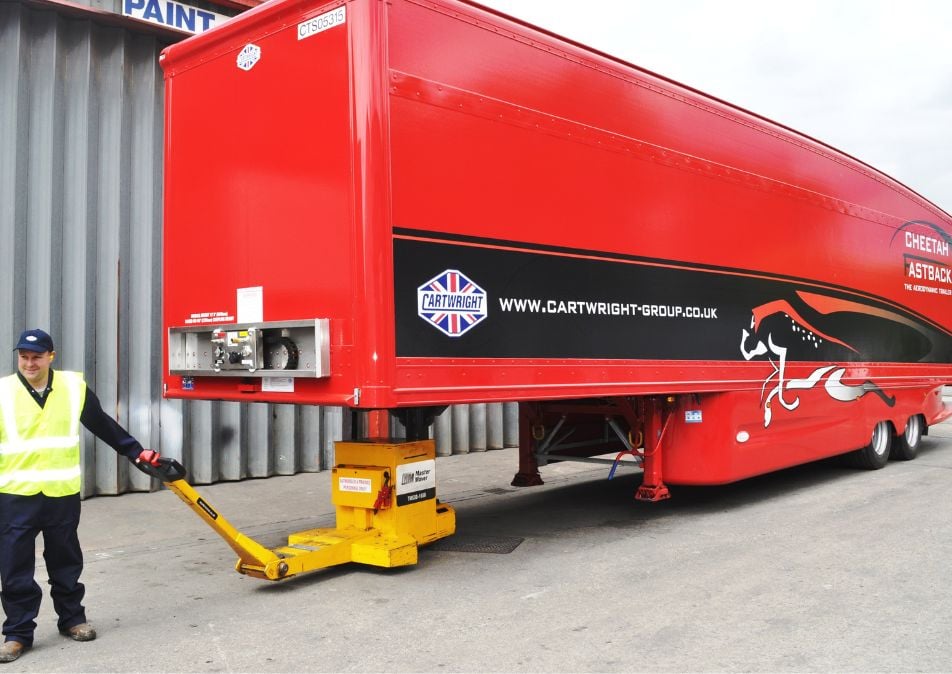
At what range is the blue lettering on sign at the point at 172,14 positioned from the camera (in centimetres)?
894

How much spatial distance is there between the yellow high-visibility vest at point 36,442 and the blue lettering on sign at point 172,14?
5622 mm

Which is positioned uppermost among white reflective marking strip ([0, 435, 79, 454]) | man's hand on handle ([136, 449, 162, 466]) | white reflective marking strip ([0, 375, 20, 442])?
white reflective marking strip ([0, 375, 20, 442])

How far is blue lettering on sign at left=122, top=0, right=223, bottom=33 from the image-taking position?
29.3 ft

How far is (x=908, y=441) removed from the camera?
11.5 metres

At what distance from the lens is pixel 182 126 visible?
256 inches

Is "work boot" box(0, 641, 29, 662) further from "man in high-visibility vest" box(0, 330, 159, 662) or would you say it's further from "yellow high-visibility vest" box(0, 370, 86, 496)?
"yellow high-visibility vest" box(0, 370, 86, 496)

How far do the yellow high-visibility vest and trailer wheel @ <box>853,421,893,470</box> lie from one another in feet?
29.4

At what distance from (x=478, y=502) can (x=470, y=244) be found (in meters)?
4.00

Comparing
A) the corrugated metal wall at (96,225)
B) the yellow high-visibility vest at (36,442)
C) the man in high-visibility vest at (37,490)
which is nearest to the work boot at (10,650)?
the man in high-visibility vest at (37,490)

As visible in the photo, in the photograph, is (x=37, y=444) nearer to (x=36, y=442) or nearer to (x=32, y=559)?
(x=36, y=442)

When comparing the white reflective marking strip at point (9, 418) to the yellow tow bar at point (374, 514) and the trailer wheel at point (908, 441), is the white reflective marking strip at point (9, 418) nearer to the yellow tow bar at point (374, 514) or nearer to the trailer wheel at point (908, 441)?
the yellow tow bar at point (374, 514)

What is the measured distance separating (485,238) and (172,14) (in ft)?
18.2

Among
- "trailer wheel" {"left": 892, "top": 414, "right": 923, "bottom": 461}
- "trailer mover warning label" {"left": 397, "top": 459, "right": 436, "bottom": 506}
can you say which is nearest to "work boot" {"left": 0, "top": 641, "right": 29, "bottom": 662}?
"trailer mover warning label" {"left": 397, "top": 459, "right": 436, "bottom": 506}

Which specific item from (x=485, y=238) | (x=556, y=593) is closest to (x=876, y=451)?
(x=556, y=593)
